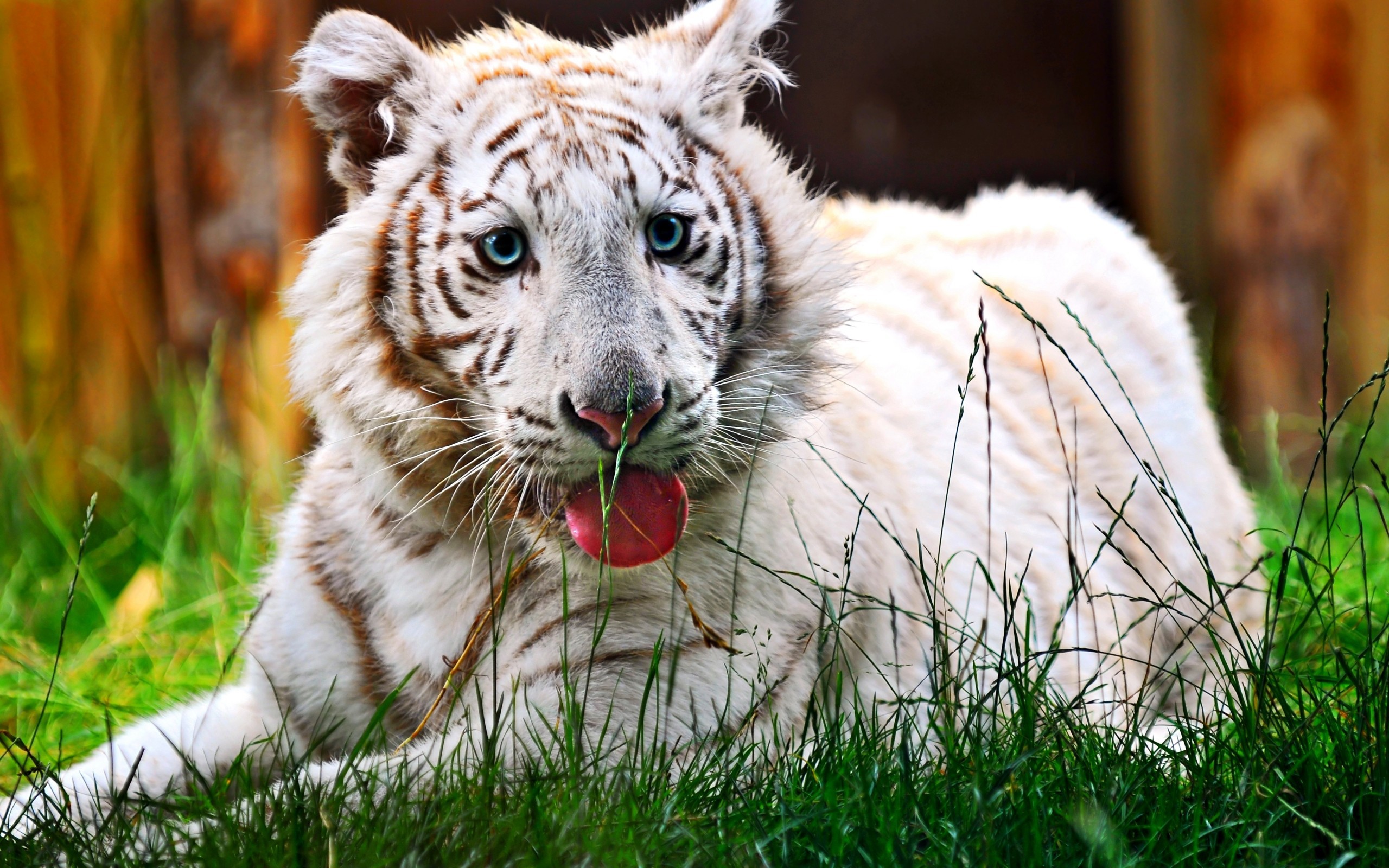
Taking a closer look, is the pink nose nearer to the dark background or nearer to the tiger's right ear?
the tiger's right ear

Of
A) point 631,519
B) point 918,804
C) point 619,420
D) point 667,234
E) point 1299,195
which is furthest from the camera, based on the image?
point 1299,195

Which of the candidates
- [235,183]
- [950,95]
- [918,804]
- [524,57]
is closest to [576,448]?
[918,804]

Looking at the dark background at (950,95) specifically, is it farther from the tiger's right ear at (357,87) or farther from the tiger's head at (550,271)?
the tiger's right ear at (357,87)

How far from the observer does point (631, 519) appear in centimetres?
204

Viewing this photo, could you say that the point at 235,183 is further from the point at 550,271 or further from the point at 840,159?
A: the point at 840,159

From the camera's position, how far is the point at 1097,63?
6363 mm

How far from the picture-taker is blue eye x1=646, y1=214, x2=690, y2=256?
7.02 ft

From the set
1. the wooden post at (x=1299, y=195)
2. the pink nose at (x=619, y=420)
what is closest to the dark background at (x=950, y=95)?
the wooden post at (x=1299, y=195)

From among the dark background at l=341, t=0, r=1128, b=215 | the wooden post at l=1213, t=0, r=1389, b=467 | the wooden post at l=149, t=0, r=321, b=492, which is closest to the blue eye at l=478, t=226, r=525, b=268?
the wooden post at l=149, t=0, r=321, b=492

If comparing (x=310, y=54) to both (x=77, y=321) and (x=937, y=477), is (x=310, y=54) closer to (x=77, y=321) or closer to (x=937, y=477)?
(x=937, y=477)

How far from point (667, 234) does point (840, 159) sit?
454 centimetres

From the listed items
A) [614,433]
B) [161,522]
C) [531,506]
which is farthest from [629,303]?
[161,522]

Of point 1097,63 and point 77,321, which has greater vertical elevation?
point 1097,63

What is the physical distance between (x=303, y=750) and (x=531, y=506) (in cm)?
66
